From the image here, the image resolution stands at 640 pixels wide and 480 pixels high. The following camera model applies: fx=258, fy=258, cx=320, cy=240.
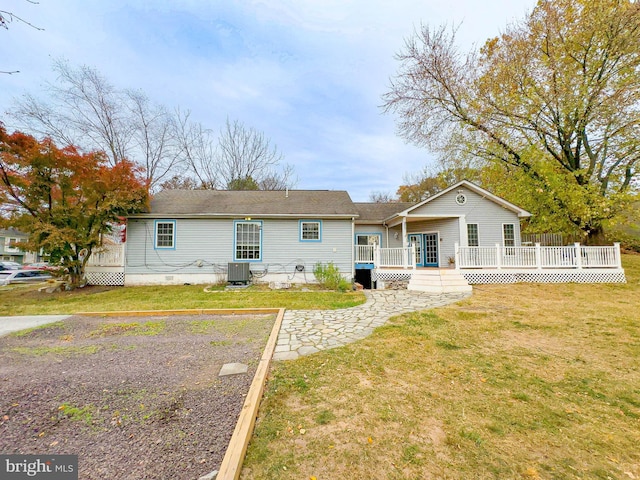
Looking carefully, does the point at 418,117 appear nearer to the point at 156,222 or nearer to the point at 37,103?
the point at 156,222

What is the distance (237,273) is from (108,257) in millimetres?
6330

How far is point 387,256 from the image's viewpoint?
39.3ft

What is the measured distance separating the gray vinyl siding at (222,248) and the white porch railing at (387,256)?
Answer: 1093mm

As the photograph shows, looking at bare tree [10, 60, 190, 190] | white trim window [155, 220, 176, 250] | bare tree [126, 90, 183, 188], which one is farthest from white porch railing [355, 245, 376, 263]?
bare tree [126, 90, 183, 188]

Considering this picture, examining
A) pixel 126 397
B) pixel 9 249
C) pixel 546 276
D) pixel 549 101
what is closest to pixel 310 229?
pixel 126 397

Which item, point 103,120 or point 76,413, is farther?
point 103,120

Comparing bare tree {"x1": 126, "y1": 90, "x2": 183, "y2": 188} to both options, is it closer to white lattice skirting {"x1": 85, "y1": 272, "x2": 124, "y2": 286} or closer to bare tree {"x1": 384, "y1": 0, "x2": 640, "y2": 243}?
white lattice skirting {"x1": 85, "y1": 272, "x2": 124, "y2": 286}

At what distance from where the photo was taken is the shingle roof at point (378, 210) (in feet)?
48.0

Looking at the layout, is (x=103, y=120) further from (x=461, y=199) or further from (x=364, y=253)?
(x=461, y=199)

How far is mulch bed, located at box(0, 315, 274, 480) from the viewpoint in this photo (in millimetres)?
1941

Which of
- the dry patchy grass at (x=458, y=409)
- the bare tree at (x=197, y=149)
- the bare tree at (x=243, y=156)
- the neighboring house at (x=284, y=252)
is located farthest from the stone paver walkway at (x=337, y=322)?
the bare tree at (x=197, y=149)

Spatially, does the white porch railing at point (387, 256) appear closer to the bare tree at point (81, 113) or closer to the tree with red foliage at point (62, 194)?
the tree with red foliage at point (62, 194)

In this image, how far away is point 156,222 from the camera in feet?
38.0

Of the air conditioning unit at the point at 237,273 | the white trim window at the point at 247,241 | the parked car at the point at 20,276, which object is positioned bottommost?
the parked car at the point at 20,276
